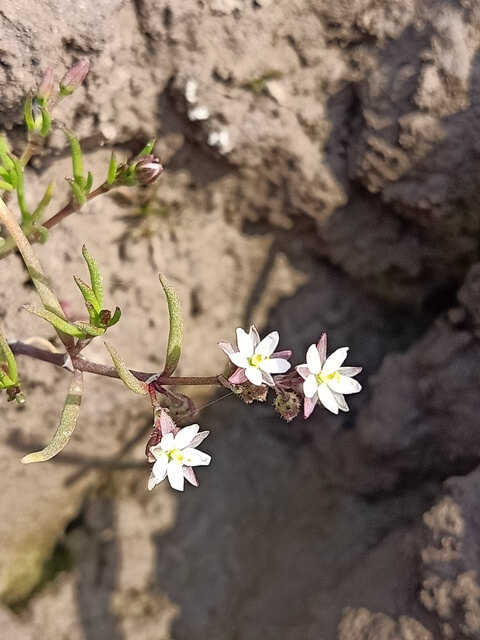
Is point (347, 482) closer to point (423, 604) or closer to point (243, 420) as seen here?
point (243, 420)

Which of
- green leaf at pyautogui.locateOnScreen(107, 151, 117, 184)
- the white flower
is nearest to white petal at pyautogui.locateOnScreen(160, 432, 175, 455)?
the white flower

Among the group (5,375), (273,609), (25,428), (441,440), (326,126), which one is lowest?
(273,609)

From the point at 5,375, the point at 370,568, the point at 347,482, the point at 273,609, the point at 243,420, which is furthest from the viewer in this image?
the point at 243,420

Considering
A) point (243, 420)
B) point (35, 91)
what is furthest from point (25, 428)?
point (35, 91)

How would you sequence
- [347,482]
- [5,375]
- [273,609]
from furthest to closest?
[347,482]
[273,609]
[5,375]

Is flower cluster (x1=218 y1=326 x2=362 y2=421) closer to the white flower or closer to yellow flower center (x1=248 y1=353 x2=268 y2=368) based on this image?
yellow flower center (x1=248 y1=353 x2=268 y2=368)

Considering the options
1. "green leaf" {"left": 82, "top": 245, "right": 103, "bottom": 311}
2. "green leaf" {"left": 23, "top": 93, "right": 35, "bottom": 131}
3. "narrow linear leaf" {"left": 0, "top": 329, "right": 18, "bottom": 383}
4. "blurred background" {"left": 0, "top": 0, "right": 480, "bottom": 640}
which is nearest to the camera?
"green leaf" {"left": 82, "top": 245, "right": 103, "bottom": 311}
